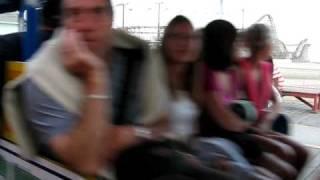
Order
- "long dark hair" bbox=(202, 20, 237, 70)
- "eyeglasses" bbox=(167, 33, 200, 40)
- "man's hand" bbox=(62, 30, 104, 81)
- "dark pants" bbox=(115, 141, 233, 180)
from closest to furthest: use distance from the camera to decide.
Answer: "man's hand" bbox=(62, 30, 104, 81)
"dark pants" bbox=(115, 141, 233, 180)
"eyeglasses" bbox=(167, 33, 200, 40)
"long dark hair" bbox=(202, 20, 237, 70)

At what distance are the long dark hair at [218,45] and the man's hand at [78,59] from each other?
980 millimetres

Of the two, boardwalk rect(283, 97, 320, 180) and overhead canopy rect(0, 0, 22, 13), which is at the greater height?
overhead canopy rect(0, 0, 22, 13)

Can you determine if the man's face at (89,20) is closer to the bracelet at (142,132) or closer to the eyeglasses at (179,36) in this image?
the bracelet at (142,132)

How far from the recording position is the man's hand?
4.06 ft

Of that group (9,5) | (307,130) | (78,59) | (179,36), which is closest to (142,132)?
(78,59)

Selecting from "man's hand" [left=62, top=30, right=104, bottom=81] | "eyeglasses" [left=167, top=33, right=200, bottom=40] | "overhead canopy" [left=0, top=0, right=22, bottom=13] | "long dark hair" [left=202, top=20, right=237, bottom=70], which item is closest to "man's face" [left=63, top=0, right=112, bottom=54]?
"man's hand" [left=62, top=30, right=104, bottom=81]

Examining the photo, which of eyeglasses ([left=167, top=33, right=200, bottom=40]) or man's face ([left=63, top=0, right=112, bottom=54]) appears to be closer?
man's face ([left=63, top=0, right=112, bottom=54])

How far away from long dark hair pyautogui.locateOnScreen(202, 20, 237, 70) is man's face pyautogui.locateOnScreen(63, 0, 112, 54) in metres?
0.90

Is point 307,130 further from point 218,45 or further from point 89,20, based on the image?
point 89,20

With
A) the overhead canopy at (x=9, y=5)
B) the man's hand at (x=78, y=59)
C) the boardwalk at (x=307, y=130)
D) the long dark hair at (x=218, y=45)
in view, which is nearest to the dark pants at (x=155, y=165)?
the man's hand at (x=78, y=59)

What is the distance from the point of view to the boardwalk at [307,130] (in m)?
2.35

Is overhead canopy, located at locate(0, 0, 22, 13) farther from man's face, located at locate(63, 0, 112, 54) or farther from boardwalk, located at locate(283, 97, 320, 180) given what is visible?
boardwalk, located at locate(283, 97, 320, 180)

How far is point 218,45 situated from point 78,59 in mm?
1107

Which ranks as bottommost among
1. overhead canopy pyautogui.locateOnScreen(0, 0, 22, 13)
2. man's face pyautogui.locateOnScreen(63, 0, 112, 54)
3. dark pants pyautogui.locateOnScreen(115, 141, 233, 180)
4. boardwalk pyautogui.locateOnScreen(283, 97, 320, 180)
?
boardwalk pyautogui.locateOnScreen(283, 97, 320, 180)
